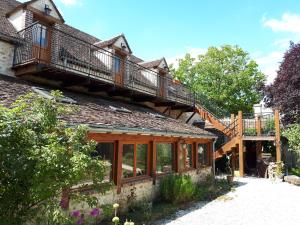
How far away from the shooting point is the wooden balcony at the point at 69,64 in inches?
458

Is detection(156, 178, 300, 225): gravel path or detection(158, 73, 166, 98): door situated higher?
detection(158, 73, 166, 98): door

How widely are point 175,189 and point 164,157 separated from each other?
6.34 feet

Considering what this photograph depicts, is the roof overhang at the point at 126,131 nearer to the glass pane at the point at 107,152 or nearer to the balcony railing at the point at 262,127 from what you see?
the glass pane at the point at 107,152

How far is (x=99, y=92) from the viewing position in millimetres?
15617

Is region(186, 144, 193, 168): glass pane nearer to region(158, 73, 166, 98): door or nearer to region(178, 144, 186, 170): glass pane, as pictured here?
region(178, 144, 186, 170): glass pane

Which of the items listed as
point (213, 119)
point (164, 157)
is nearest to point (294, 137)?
point (213, 119)

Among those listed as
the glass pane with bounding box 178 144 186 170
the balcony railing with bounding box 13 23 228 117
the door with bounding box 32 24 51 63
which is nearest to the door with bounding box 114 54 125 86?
the balcony railing with bounding box 13 23 228 117

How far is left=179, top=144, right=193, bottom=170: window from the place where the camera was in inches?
575

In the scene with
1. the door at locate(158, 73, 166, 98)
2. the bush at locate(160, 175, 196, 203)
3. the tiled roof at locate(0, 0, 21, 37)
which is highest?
the tiled roof at locate(0, 0, 21, 37)

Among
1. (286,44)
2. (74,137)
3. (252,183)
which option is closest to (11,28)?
(74,137)

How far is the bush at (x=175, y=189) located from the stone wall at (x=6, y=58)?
24.5 ft

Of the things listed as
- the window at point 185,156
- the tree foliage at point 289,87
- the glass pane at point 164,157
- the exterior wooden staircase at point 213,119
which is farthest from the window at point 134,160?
the tree foliage at point 289,87

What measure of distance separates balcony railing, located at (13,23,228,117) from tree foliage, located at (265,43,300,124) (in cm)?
810

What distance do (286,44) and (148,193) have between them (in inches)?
803
